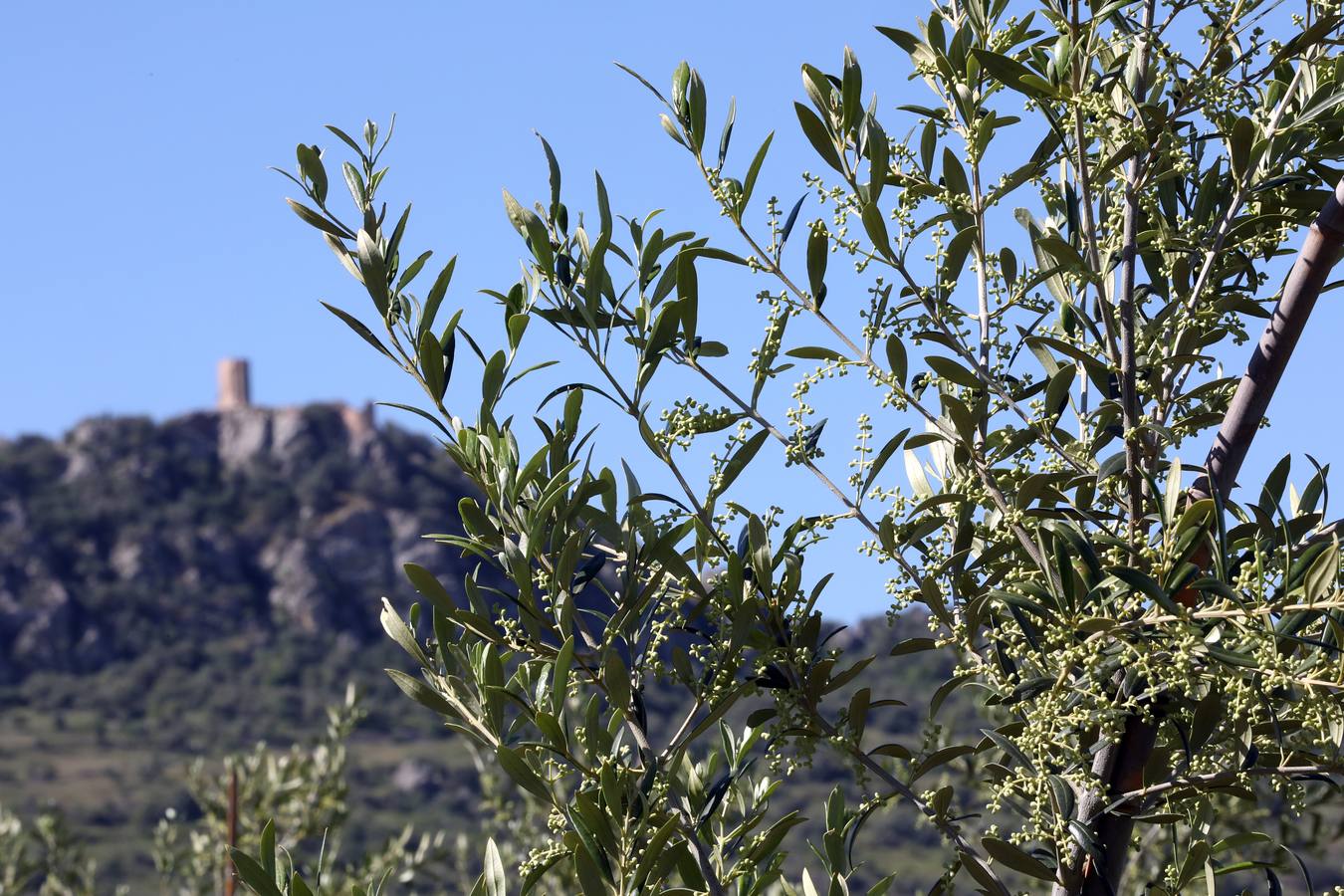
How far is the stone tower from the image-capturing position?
94375mm

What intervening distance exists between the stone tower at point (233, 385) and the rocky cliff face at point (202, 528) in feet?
15.0

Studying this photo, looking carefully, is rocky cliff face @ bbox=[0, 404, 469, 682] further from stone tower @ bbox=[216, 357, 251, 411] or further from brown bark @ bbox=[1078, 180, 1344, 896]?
brown bark @ bbox=[1078, 180, 1344, 896]

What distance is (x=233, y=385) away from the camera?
96500 millimetres

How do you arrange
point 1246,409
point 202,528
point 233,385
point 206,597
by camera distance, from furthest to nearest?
1. point 233,385
2. point 202,528
3. point 206,597
4. point 1246,409

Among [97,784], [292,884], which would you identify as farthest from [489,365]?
[97,784]

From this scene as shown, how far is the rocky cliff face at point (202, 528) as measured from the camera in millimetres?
74062

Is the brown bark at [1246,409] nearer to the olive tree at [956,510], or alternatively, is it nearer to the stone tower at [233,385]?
the olive tree at [956,510]

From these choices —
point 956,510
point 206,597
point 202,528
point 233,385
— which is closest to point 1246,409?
point 956,510

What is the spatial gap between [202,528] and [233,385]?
18.5m

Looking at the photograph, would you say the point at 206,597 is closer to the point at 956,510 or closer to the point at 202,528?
the point at 202,528

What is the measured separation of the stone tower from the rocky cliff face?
4.58m

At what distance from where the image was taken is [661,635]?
6.85 ft

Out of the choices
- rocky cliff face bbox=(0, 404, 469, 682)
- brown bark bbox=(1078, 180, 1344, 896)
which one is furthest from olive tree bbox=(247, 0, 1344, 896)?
rocky cliff face bbox=(0, 404, 469, 682)

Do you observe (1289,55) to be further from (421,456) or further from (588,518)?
(421,456)
